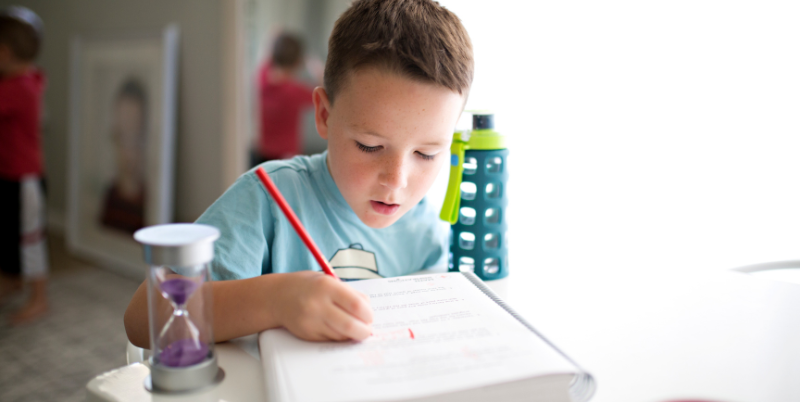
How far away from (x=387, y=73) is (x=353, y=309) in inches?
12.2

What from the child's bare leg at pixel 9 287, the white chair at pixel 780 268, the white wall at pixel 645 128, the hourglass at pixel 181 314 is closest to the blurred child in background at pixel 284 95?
the white wall at pixel 645 128

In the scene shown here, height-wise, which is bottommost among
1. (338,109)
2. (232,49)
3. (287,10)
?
(338,109)

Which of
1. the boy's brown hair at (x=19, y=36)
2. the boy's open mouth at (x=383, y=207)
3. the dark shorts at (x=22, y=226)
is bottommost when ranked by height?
the dark shorts at (x=22, y=226)

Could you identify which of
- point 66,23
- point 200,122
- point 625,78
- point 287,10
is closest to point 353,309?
point 625,78

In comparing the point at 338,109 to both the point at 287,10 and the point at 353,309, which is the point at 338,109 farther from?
the point at 287,10

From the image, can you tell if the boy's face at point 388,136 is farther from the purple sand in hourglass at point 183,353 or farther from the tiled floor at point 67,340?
the tiled floor at point 67,340

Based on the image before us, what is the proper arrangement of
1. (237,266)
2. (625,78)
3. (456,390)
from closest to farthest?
(456,390) < (237,266) < (625,78)

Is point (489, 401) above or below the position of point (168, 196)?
above

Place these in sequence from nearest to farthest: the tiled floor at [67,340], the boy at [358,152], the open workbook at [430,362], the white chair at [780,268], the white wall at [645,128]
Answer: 1. the open workbook at [430,362]
2. the boy at [358,152]
3. the white chair at [780,268]
4. the white wall at [645,128]
5. the tiled floor at [67,340]

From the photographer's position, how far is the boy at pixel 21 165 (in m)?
2.12

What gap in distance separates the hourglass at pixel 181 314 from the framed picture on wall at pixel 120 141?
2.09 meters

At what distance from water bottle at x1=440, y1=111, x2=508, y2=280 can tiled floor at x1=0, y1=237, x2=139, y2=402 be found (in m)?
1.30

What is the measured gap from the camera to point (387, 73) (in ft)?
2.18

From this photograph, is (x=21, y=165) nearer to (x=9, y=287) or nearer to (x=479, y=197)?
(x=9, y=287)
